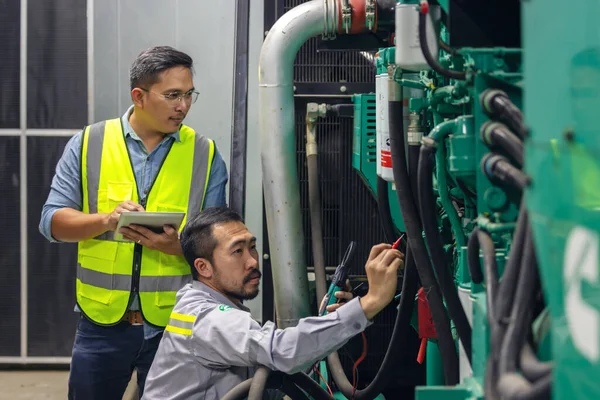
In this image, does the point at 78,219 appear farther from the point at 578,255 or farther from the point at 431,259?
the point at 578,255

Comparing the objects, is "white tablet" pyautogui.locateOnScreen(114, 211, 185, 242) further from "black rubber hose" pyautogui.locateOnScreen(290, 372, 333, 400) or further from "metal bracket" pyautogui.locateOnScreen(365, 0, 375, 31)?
"metal bracket" pyautogui.locateOnScreen(365, 0, 375, 31)

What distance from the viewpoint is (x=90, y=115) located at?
520cm

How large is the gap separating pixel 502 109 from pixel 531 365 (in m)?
0.62

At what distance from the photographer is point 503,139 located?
5.54 ft

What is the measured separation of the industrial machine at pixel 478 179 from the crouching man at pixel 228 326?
16cm

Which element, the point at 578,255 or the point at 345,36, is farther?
the point at 345,36

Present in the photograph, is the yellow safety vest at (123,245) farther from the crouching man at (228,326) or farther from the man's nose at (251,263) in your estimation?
the man's nose at (251,263)

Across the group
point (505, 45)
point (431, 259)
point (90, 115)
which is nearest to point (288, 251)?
point (431, 259)

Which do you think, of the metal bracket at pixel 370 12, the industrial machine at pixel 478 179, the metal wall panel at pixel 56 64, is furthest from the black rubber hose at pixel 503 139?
the metal wall panel at pixel 56 64

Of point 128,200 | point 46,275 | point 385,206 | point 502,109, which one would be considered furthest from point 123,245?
point 46,275

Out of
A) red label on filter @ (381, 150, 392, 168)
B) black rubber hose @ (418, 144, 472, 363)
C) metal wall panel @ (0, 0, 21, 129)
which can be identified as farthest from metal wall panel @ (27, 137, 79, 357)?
black rubber hose @ (418, 144, 472, 363)

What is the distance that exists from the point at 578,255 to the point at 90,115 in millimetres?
4435

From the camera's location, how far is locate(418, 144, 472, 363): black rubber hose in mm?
2236

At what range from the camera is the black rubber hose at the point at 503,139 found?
5.28ft
